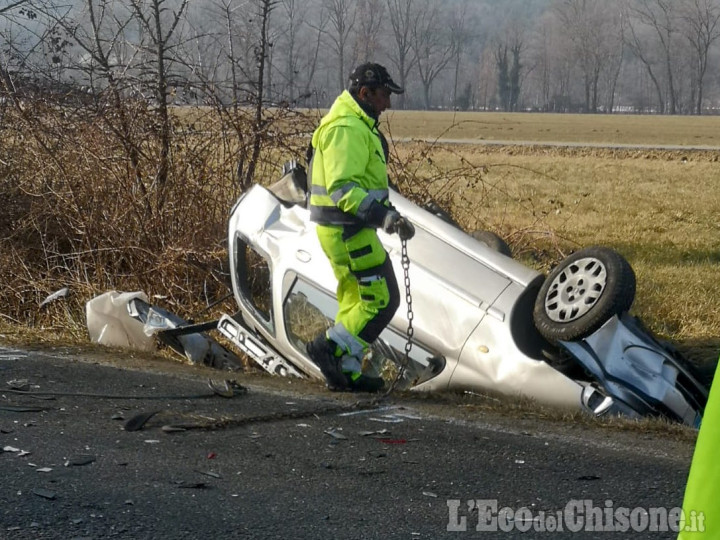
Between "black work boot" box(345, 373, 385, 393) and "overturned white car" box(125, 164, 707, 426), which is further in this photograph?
"black work boot" box(345, 373, 385, 393)

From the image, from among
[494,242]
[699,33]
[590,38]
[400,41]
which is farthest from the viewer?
[590,38]

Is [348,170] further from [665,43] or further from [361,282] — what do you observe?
[665,43]

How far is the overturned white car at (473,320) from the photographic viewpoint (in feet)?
17.1

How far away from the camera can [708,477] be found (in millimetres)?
1631

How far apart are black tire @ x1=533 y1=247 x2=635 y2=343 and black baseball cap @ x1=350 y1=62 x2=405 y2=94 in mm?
1402

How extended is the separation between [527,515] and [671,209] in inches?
430

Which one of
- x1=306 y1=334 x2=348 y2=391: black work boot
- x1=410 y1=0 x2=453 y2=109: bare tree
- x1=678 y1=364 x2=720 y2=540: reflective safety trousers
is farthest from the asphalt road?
x1=410 y1=0 x2=453 y2=109: bare tree

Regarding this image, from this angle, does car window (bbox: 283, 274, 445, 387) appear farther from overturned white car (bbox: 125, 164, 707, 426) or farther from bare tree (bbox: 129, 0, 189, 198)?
bare tree (bbox: 129, 0, 189, 198)

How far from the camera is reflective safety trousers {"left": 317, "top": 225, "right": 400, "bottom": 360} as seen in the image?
5.55 meters

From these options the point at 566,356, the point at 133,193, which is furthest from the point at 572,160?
the point at 566,356

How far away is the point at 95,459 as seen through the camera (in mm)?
4469

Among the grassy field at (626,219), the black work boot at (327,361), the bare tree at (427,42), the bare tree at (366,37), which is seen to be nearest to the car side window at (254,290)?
the black work boot at (327,361)

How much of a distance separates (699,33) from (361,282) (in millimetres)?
125255

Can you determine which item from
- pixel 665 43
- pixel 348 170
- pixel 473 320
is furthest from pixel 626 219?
pixel 665 43
